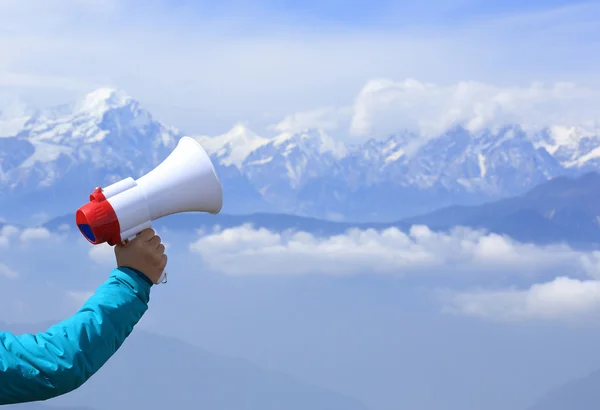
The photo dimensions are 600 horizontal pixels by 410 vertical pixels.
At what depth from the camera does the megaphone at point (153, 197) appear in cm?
384

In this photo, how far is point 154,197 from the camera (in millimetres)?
4066

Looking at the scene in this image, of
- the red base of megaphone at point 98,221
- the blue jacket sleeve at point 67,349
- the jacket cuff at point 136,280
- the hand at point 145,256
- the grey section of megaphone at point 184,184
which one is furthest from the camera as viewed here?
the grey section of megaphone at point 184,184

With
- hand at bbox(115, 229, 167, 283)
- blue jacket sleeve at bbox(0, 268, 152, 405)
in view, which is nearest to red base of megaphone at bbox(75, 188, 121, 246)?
hand at bbox(115, 229, 167, 283)

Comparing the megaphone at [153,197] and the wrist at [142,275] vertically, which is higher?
the megaphone at [153,197]

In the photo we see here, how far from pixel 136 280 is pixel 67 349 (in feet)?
1.62

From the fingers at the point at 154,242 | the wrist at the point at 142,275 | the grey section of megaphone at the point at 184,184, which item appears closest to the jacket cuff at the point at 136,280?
the wrist at the point at 142,275

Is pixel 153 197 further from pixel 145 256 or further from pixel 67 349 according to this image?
pixel 67 349

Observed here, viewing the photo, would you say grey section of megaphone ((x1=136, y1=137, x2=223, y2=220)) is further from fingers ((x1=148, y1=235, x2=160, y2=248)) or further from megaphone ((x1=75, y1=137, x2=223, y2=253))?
fingers ((x1=148, y1=235, x2=160, y2=248))

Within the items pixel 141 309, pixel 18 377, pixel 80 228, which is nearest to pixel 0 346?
pixel 18 377

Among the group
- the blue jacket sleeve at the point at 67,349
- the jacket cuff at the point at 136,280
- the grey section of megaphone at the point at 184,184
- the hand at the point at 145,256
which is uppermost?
the grey section of megaphone at the point at 184,184

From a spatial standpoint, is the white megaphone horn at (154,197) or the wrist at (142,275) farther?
the white megaphone horn at (154,197)

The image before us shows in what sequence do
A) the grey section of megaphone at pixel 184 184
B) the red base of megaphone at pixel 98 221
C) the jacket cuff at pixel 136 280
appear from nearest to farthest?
the jacket cuff at pixel 136 280 < the red base of megaphone at pixel 98 221 < the grey section of megaphone at pixel 184 184

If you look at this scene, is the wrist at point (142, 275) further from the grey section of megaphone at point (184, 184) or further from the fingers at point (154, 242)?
the grey section of megaphone at point (184, 184)

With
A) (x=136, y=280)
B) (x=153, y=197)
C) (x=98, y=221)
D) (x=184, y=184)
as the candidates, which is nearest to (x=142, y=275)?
(x=136, y=280)
